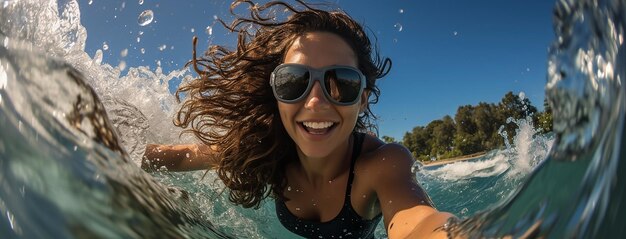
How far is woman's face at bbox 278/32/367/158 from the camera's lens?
231 cm

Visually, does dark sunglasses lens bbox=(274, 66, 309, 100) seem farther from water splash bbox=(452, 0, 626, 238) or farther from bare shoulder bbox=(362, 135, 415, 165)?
water splash bbox=(452, 0, 626, 238)

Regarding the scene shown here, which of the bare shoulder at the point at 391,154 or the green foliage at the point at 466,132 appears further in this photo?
the green foliage at the point at 466,132

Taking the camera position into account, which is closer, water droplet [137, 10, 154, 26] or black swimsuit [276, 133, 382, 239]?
black swimsuit [276, 133, 382, 239]

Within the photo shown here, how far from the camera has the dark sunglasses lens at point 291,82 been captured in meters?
2.33

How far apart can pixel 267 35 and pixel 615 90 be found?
2.07 m

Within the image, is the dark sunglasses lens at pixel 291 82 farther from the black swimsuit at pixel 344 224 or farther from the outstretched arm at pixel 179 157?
the outstretched arm at pixel 179 157

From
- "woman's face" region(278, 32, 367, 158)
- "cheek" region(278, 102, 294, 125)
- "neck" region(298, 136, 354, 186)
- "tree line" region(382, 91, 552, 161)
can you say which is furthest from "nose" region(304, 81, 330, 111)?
"tree line" region(382, 91, 552, 161)

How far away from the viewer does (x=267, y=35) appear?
2812mm

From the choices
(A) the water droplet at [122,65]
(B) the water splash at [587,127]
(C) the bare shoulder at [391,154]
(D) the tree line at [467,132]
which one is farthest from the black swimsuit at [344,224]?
(D) the tree line at [467,132]

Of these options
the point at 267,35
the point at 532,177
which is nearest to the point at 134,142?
the point at 267,35

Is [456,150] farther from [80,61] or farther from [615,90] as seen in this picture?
[615,90]

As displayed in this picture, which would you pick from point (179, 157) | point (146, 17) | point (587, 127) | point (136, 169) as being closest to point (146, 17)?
point (146, 17)

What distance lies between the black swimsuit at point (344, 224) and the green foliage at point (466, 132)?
5349mm

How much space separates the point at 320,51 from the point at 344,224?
1.03 m
